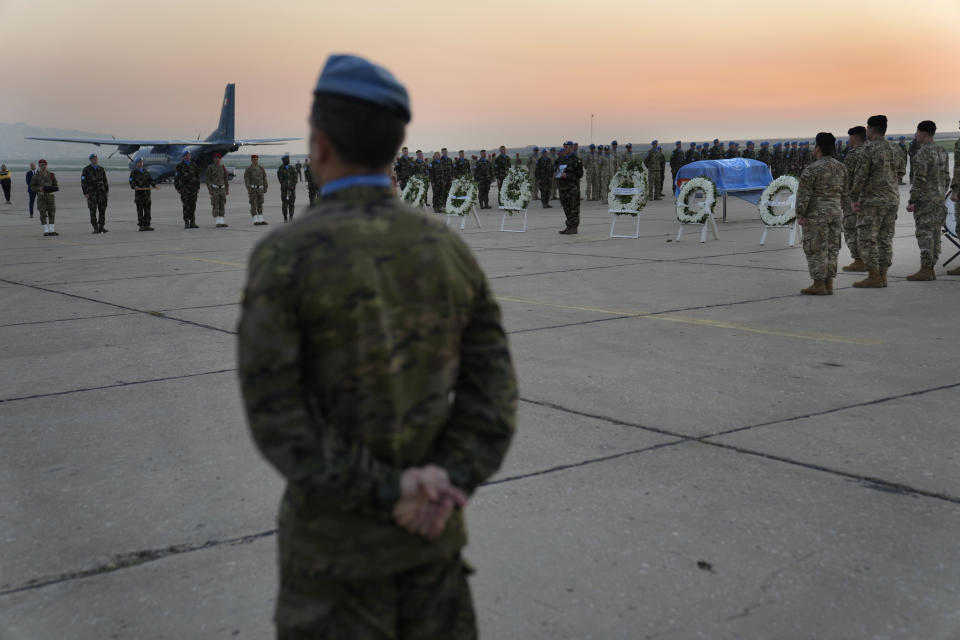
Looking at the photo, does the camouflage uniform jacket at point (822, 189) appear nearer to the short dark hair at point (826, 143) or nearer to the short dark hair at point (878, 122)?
the short dark hair at point (826, 143)

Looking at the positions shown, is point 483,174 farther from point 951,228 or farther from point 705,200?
point 951,228

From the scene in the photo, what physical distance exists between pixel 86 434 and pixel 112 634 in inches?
99.4

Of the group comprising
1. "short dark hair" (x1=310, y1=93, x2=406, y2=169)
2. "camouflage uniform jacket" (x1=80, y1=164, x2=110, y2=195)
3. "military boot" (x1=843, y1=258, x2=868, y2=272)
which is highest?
"camouflage uniform jacket" (x1=80, y1=164, x2=110, y2=195)

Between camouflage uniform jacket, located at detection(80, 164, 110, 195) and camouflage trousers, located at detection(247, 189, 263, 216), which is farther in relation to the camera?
camouflage trousers, located at detection(247, 189, 263, 216)

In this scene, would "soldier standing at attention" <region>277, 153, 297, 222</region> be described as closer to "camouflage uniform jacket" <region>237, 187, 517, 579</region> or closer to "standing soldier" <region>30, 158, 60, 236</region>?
"standing soldier" <region>30, 158, 60, 236</region>

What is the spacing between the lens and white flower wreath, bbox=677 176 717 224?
53.6 feet

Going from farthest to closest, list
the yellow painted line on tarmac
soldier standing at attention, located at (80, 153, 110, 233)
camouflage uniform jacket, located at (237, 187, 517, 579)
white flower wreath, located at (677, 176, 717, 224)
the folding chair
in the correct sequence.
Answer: soldier standing at attention, located at (80, 153, 110, 233)
white flower wreath, located at (677, 176, 717, 224)
the folding chair
the yellow painted line on tarmac
camouflage uniform jacket, located at (237, 187, 517, 579)

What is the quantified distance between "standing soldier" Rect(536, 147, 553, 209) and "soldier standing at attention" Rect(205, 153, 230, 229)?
994cm

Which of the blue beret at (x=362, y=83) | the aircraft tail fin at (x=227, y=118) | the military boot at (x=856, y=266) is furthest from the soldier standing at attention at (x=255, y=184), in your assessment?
the aircraft tail fin at (x=227, y=118)

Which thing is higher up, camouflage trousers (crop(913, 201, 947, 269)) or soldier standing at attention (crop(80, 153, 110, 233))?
soldier standing at attention (crop(80, 153, 110, 233))

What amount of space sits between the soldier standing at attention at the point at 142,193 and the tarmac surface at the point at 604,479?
1231cm

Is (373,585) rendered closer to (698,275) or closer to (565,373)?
(565,373)

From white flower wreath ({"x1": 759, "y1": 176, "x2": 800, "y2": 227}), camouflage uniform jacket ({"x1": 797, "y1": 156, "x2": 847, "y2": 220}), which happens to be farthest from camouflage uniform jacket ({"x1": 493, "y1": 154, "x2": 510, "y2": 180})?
camouflage uniform jacket ({"x1": 797, "y1": 156, "x2": 847, "y2": 220})

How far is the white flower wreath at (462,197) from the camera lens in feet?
66.9
